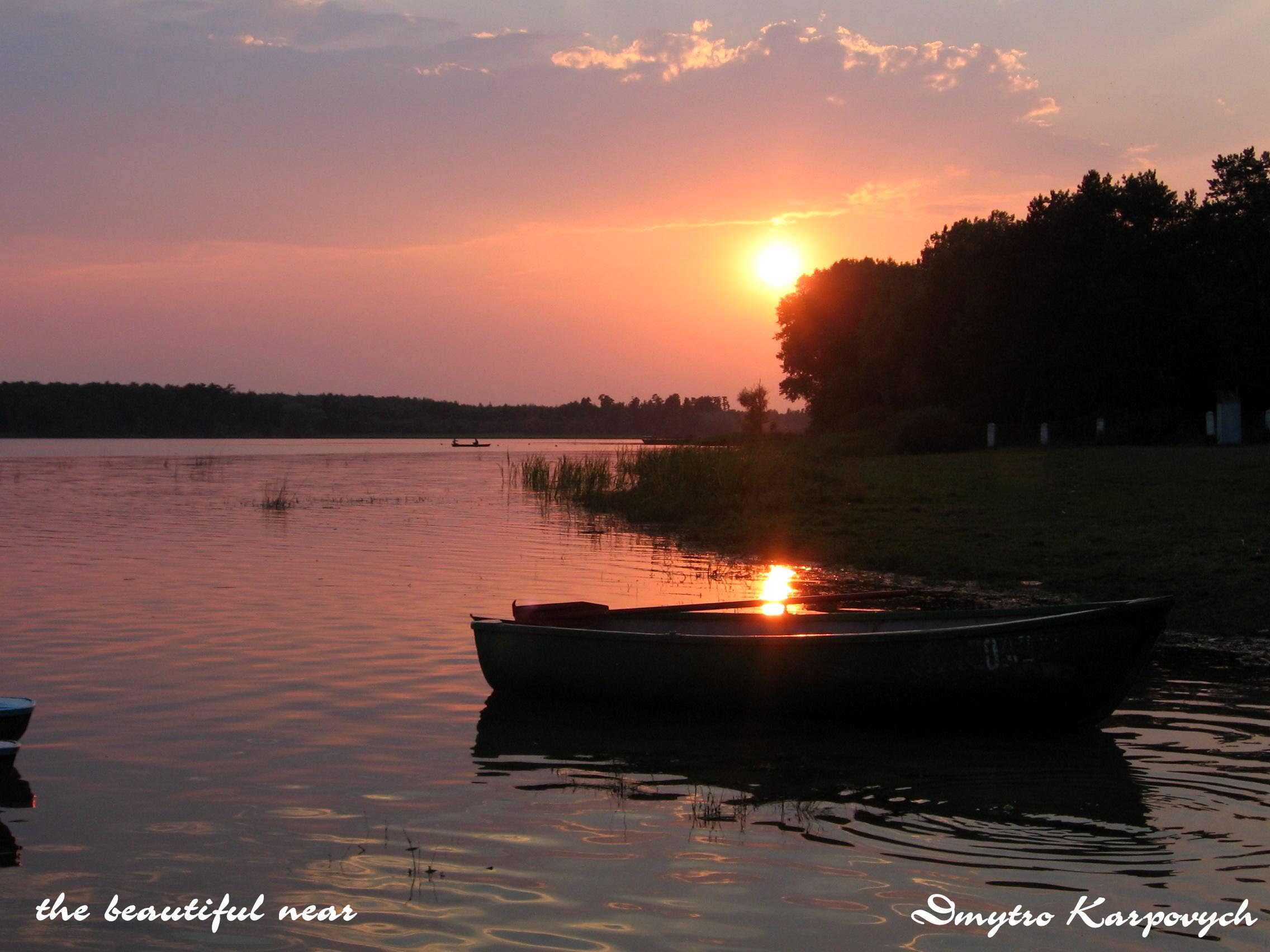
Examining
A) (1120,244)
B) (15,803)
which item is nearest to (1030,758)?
(15,803)

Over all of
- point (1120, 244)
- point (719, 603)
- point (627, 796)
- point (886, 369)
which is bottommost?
point (627, 796)

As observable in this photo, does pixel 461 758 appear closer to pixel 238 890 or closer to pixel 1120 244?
pixel 238 890

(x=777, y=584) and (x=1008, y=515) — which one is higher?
(x=1008, y=515)

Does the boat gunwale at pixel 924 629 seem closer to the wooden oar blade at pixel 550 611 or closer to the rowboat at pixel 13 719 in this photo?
the wooden oar blade at pixel 550 611

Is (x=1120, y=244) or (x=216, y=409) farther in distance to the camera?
(x=216, y=409)

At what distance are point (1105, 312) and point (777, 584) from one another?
40180 mm

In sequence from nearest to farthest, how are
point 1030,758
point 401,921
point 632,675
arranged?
point 401,921 < point 1030,758 < point 632,675

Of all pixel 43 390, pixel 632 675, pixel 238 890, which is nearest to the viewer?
pixel 238 890

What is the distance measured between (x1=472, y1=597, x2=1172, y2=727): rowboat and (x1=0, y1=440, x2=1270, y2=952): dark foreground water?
0.24 metres

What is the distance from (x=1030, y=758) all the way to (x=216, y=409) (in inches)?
6303

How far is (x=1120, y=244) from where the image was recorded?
2112 inches

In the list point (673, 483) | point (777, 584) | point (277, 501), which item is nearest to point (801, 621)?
point (777, 584)

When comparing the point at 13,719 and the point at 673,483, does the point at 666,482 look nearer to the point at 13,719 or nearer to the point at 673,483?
the point at 673,483

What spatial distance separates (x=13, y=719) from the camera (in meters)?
7.85
